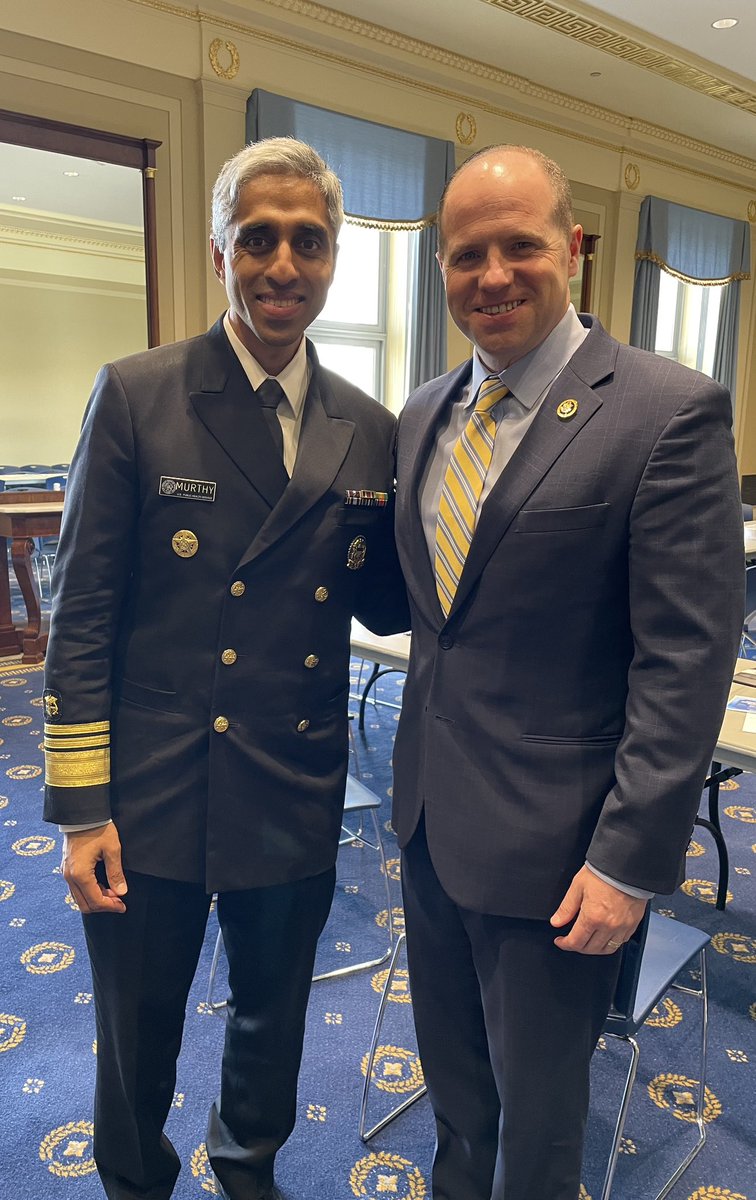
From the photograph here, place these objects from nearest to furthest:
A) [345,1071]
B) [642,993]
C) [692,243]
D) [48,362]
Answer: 1. [642,993]
2. [345,1071]
3. [48,362]
4. [692,243]

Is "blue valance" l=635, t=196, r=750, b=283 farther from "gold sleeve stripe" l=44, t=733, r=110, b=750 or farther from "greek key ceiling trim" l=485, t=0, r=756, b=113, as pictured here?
"gold sleeve stripe" l=44, t=733, r=110, b=750

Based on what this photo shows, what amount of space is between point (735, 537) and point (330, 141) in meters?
5.03

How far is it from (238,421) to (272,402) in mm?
66

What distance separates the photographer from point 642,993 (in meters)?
1.40

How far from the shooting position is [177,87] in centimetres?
462

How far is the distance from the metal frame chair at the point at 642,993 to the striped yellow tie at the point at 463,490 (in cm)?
57

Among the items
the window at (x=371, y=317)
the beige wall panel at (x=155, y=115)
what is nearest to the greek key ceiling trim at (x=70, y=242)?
the beige wall panel at (x=155, y=115)

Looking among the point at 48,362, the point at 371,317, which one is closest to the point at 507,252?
the point at 371,317

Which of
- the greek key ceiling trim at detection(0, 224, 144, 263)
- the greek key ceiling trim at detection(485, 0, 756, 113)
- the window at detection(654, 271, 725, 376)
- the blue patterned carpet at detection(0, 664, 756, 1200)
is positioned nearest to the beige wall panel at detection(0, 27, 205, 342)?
the greek key ceiling trim at detection(0, 224, 144, 263)

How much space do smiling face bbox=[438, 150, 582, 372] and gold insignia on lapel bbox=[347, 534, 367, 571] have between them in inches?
13.0

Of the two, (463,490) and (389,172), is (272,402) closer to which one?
(463,490)

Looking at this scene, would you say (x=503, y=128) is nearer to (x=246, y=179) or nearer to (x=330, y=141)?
(x=330, y=141)

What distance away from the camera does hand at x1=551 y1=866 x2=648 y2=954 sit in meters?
1.01

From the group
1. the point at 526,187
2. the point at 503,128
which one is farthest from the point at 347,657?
the point at 503,128
